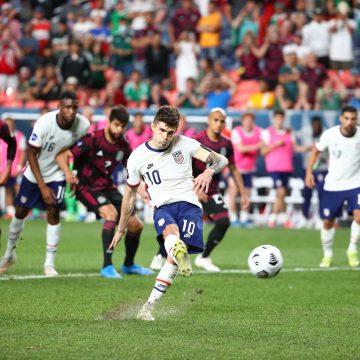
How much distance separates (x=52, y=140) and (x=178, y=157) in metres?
3.63

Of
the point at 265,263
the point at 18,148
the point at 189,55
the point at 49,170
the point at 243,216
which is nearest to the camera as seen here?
the point at 265,263

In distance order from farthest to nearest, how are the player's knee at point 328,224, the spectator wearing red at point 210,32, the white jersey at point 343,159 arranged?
the spectator wearing red at point 210,32 → the player's knee at point 328,224 → the white jersey at point 343,159

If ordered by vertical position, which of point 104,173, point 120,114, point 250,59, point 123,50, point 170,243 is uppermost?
point 123,50

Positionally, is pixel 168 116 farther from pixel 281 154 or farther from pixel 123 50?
pixel 123 50

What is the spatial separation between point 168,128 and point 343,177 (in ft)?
19.2

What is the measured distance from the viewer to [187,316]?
368 inches

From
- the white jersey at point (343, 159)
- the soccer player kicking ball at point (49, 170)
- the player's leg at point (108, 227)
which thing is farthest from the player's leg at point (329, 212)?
the soccer player kicking ball at point (49, 170)

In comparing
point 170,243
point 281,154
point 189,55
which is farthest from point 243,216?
point 170,243

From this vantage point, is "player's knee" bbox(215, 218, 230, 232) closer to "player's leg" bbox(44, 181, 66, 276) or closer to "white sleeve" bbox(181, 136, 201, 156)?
"player's leg" bbox(44, 181, 66, 276)

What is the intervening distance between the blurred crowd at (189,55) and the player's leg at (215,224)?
9.57m

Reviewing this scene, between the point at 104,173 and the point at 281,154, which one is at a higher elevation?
the point at 104,173

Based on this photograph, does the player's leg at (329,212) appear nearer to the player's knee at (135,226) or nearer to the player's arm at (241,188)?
the player's arm at (241,188)

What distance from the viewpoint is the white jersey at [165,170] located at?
934 centimetres

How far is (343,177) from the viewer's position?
1426 centimetres
